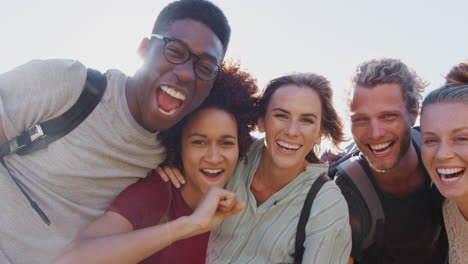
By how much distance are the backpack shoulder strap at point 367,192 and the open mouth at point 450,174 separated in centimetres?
79

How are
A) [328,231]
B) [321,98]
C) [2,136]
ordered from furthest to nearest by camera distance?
[321,98] < [328,231] < [2,136]

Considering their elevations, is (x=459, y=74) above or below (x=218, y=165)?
above

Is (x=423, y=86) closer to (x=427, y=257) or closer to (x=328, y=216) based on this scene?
(x=427, y=257)

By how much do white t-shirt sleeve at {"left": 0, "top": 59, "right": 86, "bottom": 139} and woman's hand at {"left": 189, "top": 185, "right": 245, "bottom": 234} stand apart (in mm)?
1214

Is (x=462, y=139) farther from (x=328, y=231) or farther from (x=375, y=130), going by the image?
(x=328, y=231)

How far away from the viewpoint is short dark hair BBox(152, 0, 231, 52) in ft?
11.0

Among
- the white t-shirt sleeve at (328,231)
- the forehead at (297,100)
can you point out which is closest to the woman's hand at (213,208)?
the white t-shirt sleeve at (328,231)

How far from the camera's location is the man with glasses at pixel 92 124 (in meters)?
2.77

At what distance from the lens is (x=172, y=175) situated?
3383 millimetres

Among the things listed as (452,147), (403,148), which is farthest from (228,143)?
(403,148)

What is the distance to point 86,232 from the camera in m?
Answer: 2.77

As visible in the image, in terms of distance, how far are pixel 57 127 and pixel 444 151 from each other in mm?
3120

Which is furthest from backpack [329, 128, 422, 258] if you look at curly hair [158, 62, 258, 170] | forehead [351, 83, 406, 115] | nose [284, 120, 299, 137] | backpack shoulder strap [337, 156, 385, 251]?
curly hair [158, 62, 258, 170]

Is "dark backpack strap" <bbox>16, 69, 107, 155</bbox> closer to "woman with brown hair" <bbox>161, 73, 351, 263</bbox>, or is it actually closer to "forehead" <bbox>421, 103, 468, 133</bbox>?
"woman with brown hair" <bbox>161, 73, 351, 263</bbox>
